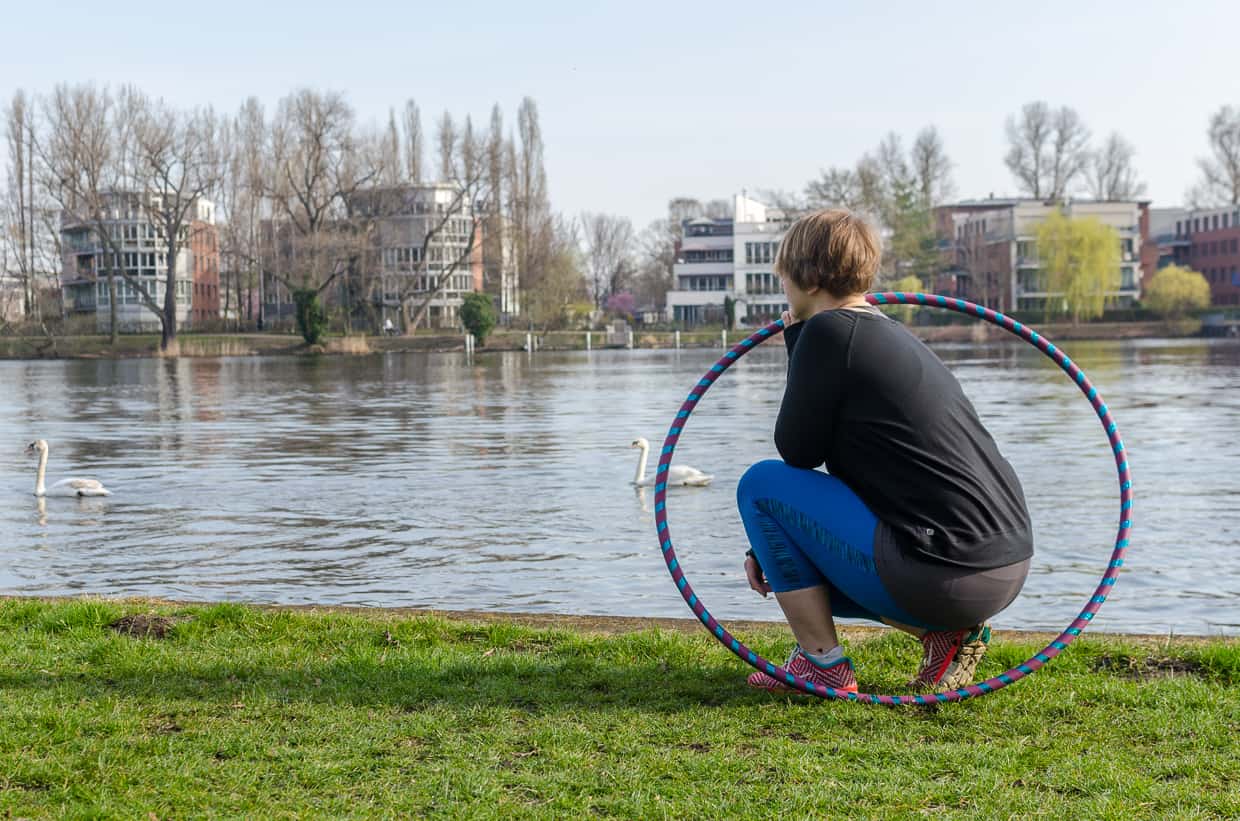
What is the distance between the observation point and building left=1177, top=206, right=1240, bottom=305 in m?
146

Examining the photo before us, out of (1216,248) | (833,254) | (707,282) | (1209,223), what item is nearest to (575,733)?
(833,254)

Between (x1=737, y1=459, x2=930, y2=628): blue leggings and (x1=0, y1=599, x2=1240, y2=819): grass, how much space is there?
0.42 metres

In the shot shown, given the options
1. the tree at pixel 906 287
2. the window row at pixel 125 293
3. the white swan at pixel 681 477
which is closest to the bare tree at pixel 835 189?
the tree at pixel 906 287

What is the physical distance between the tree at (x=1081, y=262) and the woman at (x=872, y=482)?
114 metres

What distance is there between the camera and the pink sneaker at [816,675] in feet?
18.1

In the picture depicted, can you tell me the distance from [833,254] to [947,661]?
162 centimetres

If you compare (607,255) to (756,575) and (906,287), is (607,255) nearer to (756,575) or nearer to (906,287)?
(906,287)

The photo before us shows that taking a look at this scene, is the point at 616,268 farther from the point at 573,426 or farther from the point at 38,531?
the point at 38,531

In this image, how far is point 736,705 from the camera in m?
5.48

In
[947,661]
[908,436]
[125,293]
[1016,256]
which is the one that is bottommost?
[947,661]

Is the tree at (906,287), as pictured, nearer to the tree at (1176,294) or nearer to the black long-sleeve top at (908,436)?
the tree at (1176,294)

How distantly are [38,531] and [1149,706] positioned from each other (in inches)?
518

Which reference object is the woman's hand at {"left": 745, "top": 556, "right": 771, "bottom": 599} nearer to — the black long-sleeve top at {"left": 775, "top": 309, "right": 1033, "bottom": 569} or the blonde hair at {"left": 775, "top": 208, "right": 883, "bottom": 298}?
the black long-sleeve top at {"left": 775, "top": 309, "right": 1033, "bottom": 569}

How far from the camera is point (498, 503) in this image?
17422 mm
